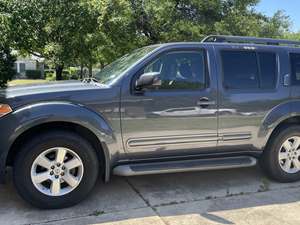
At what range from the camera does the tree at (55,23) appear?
1362cm

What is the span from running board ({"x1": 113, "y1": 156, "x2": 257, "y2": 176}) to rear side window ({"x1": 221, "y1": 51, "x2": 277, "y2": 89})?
3.08 feet

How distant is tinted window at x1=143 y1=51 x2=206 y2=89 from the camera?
15.6ft

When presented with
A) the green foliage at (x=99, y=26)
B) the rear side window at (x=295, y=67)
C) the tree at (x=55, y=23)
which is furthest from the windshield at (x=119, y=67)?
the tree at (x=55, y=23)

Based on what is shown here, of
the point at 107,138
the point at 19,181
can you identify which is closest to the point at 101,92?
the point at 107,138

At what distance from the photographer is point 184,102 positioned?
15.6ft

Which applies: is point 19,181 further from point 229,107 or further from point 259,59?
point 259,59

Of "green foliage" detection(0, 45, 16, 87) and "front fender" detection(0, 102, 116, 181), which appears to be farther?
"green foliage" detection(0, 45, 16, 87)

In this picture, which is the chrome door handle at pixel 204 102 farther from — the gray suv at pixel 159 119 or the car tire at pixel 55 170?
the car tire at pixel 55 170

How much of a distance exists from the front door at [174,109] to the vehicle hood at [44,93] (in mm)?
463

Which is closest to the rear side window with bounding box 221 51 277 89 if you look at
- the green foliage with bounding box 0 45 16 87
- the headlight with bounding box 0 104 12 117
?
the headlight with bounding box 0 104 12 117

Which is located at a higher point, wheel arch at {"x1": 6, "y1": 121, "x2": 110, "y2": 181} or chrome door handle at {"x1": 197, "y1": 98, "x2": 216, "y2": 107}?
chrome door handle at {"x1": 197, "y1": 98, "x2": 216, "y2": 107}

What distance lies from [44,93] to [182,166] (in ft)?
5.94

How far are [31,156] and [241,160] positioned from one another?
102 inches

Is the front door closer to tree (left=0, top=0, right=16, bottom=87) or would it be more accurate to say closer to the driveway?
the driveway
